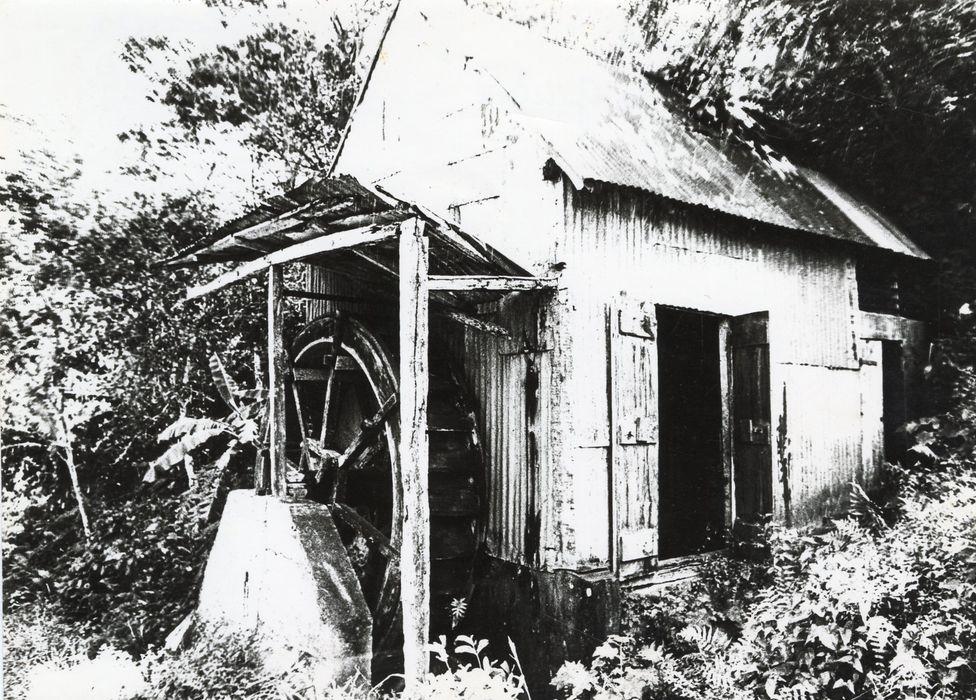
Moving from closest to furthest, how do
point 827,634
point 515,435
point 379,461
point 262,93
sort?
1. point 827,634
2. point 515,435
3. point 379,461
4. point 262,93

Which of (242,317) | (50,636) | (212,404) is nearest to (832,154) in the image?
(242,317)

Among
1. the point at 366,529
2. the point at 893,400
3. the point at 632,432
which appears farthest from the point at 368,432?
the point at 893,400

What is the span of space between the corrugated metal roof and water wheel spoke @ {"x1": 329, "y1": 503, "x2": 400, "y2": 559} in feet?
10.3

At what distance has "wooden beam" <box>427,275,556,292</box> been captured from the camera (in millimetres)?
4665

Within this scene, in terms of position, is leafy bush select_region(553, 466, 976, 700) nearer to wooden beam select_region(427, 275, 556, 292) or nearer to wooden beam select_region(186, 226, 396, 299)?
wooden beam select_region(427, 275, 556, 292)

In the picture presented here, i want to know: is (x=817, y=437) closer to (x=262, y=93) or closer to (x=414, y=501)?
(x=414, y=501)

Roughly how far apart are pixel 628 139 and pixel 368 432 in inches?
131

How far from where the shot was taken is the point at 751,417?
6.35 meters

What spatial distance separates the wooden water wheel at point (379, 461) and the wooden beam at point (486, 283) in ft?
4.40

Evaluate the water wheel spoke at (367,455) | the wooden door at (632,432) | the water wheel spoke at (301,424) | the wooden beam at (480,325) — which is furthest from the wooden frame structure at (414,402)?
the water wheel spoke at (301,424)

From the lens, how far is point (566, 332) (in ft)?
17.4

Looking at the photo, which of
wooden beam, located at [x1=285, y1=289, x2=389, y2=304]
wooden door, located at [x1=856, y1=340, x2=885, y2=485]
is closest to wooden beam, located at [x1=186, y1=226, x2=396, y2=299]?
wooden beam, located at [x1=285, y1=289, x2=389, y2=304]

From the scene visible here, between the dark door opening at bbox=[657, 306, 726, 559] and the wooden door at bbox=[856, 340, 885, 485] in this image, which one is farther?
the dark door opening at bbox=[657, 306, 726, 559]

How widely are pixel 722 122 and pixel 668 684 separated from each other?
5.64m
